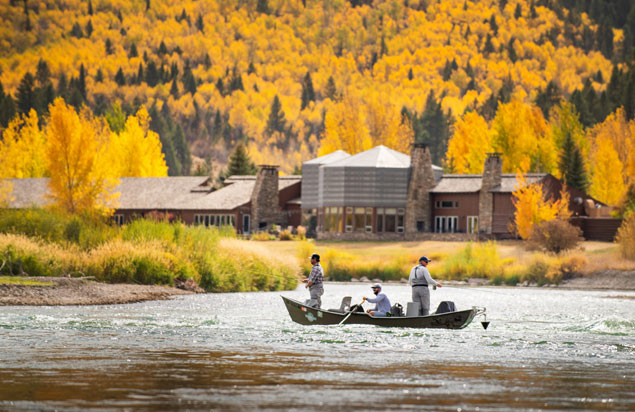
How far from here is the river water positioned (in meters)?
18.8

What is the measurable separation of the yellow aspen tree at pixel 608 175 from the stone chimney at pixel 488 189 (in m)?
10.1

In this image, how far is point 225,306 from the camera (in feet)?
140

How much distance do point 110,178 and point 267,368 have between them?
55216mm

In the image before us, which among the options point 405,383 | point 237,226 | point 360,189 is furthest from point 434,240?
point 405,383

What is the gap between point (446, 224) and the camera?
3841 inches

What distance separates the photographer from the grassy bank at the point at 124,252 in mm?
45156

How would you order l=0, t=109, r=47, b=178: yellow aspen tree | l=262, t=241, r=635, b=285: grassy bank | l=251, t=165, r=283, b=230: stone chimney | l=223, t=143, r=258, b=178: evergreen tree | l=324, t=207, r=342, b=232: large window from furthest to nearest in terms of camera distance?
l=223, t=143, r=258, b=178: evergreen tree < l=0, t=109, r=47, b=178: yellow aspen tree < l=251, t=165, r=283, b=230: stone chimney < l=324, t=207, r=342, b=232: large window < l=262, t=241, r=635, b=285: grassy bank

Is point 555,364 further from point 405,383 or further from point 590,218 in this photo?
point 590,218

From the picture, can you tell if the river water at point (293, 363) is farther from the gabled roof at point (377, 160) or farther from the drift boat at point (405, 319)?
the gabled roof at point (377, 160)

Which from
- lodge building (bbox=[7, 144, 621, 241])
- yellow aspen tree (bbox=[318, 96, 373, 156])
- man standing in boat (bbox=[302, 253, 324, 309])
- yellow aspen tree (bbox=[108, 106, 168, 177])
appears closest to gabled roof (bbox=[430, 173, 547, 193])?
lodge building (bbox=[7, 144, 621, 241])

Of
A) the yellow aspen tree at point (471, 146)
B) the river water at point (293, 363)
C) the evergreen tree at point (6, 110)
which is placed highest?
the evergreen tree at point (6, 110)

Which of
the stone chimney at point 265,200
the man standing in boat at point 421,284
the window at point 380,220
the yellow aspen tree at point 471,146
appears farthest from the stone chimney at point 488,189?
the man standing in boat at point 421,284

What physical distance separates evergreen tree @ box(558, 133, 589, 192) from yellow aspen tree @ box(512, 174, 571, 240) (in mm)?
12199

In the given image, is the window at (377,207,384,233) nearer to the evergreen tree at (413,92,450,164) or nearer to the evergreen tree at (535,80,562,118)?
the evergreen tree at (535,80,562,118)
